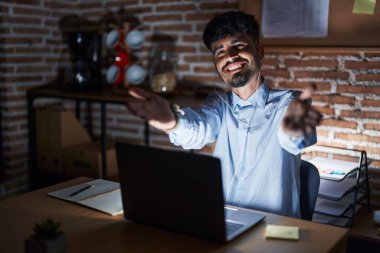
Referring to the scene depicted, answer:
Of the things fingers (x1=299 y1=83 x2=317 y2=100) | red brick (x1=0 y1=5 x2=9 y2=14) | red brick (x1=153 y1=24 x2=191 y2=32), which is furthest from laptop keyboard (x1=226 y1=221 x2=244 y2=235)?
red brick (x1=0 y1=5 x2=9 y2=14)

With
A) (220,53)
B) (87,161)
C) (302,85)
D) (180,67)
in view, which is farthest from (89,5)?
(220,53)

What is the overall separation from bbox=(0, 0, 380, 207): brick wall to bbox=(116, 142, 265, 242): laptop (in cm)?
136

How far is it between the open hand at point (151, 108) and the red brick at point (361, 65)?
52.7 inches

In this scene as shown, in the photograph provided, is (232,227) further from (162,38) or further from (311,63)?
(162,38)

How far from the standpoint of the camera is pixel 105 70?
3547 mm

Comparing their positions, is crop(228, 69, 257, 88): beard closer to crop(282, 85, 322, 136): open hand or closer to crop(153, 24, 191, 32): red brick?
crop(282, 85, 322, 136): open hand

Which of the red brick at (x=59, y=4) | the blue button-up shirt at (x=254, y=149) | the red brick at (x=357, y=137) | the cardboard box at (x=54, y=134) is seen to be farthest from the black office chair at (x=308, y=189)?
the red brick at (x=59, y=4)

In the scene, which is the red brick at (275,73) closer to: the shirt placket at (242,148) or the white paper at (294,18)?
the white paper at (294,18)

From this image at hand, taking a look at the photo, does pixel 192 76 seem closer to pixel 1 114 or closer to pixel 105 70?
pixel 105 70

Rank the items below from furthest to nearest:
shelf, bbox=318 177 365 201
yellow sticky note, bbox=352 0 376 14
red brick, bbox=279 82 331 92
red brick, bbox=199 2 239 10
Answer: red brick, bbox=199 2 239 10 < red brick, bbox=279 82 331 92 < yellow sticky note, bbox=352 0 376 14 < shelf, bbox=318 177 365 201

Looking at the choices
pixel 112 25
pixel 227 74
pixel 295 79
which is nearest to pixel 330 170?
pixel 295 79

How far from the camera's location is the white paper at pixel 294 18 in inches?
100

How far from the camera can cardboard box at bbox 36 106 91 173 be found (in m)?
3.27

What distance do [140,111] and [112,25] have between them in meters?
1.96
